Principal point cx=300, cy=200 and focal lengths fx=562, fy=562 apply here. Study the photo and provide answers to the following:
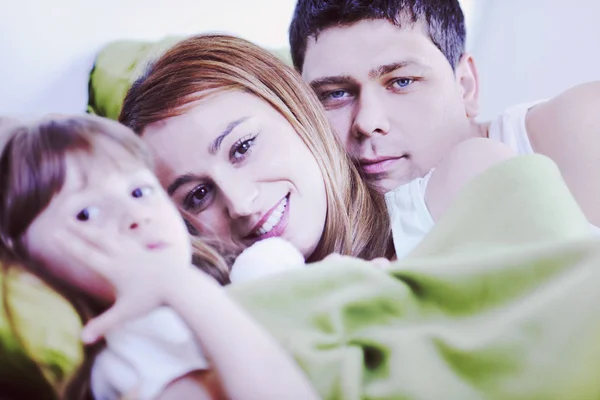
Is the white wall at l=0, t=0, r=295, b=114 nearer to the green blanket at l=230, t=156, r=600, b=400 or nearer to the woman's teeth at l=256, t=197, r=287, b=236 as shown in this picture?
the woman's teeth at l=256, t=197, r=287, b=236

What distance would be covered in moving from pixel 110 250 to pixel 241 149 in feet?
0.62

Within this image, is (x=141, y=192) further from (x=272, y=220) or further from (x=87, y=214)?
(x=272, y=220)

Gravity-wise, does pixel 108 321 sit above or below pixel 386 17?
below

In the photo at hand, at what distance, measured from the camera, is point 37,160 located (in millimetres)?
315

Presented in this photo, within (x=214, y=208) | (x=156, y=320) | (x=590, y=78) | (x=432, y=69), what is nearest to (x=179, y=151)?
(x=214, y=208)

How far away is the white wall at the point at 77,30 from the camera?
1.82 feet

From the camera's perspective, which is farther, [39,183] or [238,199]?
[238,199]

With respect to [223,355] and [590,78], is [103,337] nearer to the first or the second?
[223,355]

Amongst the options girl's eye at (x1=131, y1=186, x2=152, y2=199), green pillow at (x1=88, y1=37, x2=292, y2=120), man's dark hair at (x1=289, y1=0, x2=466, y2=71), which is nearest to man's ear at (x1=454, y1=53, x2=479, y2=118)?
man's dark hair at (x1=289, y1=0, x2=466, y2=71)

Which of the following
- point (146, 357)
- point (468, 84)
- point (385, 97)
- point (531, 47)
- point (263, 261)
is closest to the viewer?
point (146, 357)

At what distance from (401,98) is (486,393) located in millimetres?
419

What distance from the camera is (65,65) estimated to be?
2.05 feet

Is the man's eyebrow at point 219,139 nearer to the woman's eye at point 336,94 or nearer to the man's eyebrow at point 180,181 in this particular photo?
the man's eyebrow at point 180,181

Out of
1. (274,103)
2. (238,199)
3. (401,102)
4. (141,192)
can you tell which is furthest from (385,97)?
(141,192)
